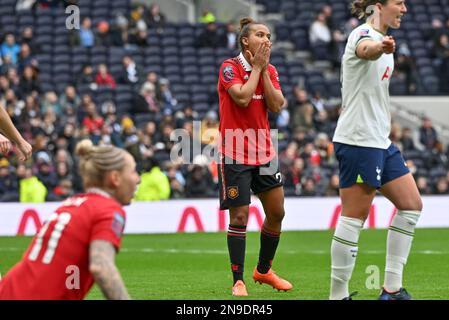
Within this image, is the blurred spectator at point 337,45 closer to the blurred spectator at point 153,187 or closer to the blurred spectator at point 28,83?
the blurred spectator at point 28,83

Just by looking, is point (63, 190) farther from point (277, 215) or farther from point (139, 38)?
point (277, 215)

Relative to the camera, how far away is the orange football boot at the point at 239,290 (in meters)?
9.39

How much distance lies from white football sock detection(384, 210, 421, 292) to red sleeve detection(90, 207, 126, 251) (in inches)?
133

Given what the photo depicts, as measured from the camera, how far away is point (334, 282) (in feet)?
27.0

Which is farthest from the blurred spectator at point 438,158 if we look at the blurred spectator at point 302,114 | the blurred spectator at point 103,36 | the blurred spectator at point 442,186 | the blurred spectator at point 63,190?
the blurred spectator at point 63,190

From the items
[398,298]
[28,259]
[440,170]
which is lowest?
[440,170]

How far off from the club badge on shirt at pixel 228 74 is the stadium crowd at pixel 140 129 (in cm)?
1147

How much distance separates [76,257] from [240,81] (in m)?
4.22

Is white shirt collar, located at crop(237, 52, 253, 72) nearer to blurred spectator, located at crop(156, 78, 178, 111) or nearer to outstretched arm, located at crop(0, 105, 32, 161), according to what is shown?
outstretched arm, located at crop(0, 105, 32, 161)

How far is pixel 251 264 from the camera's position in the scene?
13.1 metres

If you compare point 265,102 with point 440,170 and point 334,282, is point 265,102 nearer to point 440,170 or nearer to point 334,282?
point 334,282

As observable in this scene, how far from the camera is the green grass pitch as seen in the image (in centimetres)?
977

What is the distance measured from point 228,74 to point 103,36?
1815 centimetres
